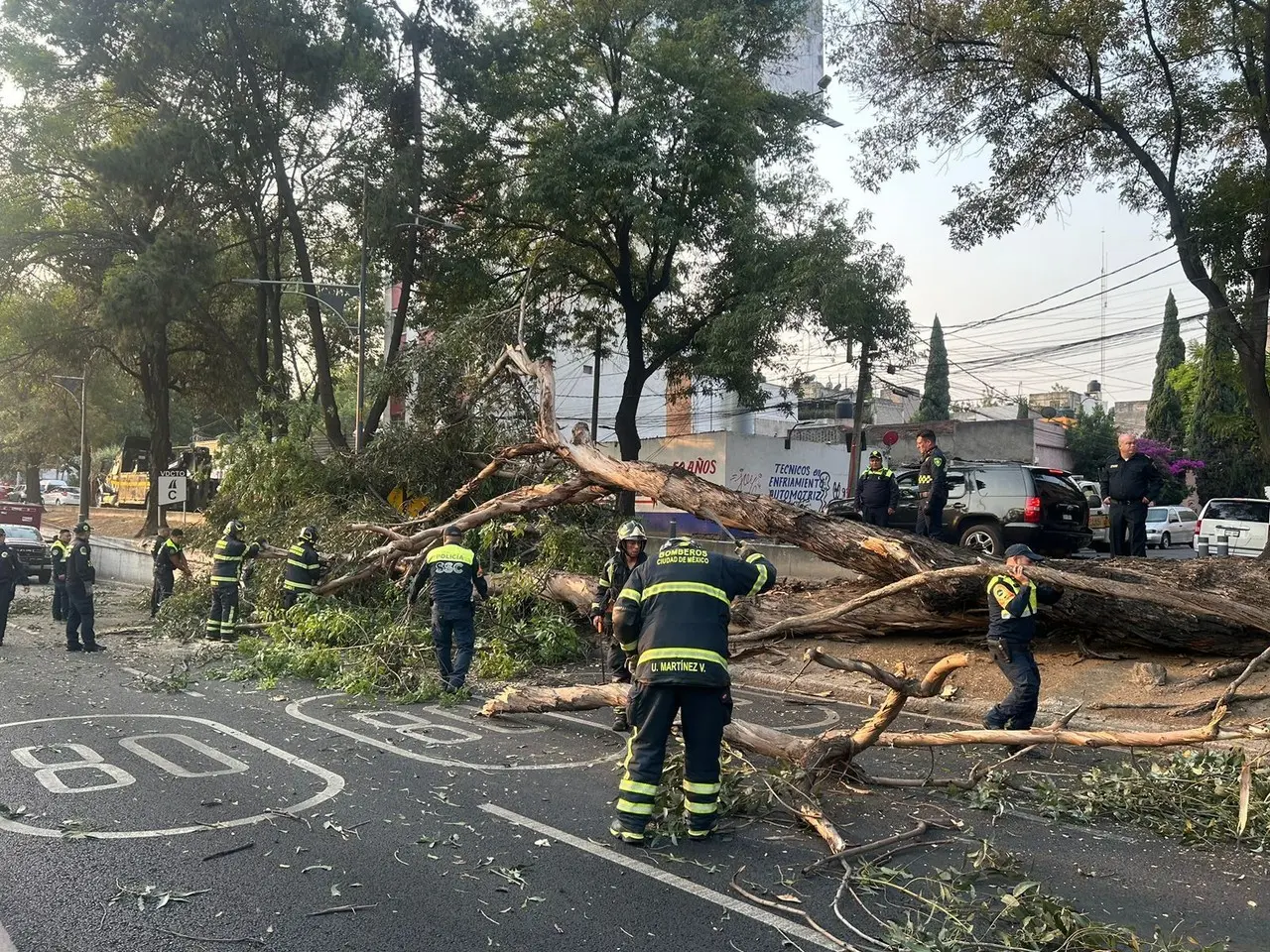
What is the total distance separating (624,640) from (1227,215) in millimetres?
11443

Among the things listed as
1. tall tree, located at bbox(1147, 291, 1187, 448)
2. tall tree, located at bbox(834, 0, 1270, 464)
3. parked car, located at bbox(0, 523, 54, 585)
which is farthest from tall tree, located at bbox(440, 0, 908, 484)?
tall tree, located at bbox(1147, 291, 1187, 448)

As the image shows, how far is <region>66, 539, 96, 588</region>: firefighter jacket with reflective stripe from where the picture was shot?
1120cm

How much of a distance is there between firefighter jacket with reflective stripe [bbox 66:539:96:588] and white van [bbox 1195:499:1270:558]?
19293 mm

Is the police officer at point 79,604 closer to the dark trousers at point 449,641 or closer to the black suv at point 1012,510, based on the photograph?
the dark trousers at point 449,641

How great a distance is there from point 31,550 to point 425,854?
65.6 ft

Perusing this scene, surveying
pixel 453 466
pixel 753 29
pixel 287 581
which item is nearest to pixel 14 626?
pixel 287 581

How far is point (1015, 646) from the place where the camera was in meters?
6.77

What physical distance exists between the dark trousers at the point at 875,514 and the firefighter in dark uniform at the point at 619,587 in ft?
13.3

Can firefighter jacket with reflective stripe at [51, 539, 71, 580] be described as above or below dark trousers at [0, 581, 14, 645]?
above

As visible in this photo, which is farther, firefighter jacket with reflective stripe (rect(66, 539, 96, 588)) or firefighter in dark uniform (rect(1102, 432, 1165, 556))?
firefighter jacket with reflective stripe (rect(66, 539, 96, 588))

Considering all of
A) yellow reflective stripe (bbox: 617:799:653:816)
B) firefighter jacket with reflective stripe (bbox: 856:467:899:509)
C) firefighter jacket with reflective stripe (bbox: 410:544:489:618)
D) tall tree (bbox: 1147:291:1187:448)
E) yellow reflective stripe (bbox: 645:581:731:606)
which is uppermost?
tall tree (bbox: 1147:291:1187:448)

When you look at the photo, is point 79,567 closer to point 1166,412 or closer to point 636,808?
point 636,808

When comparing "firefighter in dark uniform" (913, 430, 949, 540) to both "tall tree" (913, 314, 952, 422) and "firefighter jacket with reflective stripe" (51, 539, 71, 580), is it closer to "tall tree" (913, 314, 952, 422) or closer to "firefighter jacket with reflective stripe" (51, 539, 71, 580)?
"firefighter jacket with reflective stripe" (51, 539, 71, 580)

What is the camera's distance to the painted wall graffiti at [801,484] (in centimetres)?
2766
